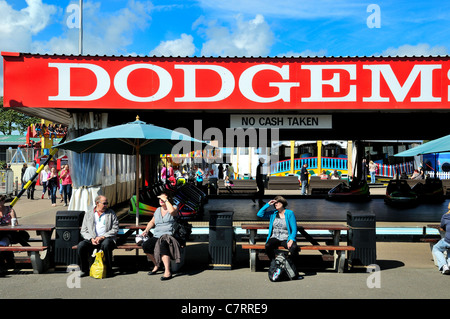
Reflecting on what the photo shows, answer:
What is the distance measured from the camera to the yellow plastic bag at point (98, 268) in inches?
279

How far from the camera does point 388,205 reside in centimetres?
1717

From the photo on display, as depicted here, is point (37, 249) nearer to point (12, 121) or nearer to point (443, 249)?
point (443, 249)

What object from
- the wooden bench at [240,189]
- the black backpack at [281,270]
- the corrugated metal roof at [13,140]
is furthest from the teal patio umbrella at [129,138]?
the corrugated metal roof at [13,140]

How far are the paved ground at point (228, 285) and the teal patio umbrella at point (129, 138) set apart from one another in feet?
6.95

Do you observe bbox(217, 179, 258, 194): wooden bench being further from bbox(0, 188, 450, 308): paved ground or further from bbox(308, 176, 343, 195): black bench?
bbox(0, 188, 450, 308): paved ground

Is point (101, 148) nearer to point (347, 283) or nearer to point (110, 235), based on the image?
point (110, 235)

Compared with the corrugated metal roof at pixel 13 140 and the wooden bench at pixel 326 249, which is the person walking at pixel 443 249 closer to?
the wooden bench at pixel 326 249

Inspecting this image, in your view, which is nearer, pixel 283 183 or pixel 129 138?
pixel 129 138

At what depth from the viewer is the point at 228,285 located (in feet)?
22.0

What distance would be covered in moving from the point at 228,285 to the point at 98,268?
214 cm

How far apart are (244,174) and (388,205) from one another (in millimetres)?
24449

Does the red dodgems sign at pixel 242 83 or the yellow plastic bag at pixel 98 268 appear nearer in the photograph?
the yellow plastic bag at pixel 98 268

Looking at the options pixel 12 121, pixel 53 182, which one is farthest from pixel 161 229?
pixel 12 121
